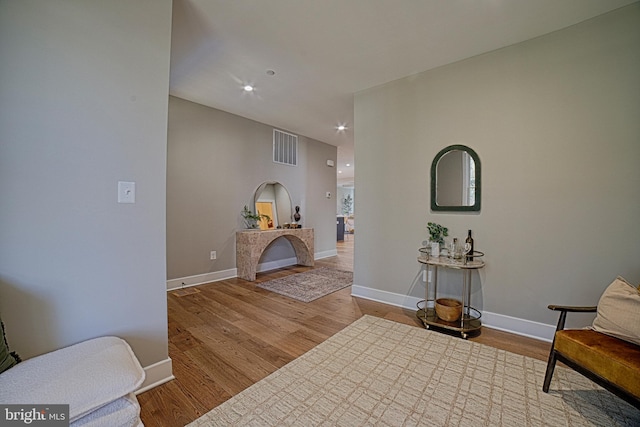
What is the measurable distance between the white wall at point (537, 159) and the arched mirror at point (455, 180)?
73 mm

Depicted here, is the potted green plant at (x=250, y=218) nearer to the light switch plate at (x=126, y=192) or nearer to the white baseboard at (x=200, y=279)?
the white baseboard at (x=200, y=279)

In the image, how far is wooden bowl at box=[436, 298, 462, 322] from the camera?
2.47 meters

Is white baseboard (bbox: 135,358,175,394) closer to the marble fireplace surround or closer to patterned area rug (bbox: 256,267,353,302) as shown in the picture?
patterned area rug (bbox: 256,267,353,302)

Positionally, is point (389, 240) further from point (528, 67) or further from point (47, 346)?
point (47, 346)

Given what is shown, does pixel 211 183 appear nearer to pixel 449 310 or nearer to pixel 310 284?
pixel 310 284

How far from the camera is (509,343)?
7.30 feet

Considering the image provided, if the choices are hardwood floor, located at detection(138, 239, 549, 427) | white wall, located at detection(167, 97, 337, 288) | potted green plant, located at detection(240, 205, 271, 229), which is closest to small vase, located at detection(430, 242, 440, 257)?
hardwood floor, located at detection(138, 239, 549, 427)

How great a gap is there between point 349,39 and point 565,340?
273cm

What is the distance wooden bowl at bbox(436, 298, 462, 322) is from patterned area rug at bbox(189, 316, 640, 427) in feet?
1.10

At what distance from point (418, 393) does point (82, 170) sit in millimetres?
2358

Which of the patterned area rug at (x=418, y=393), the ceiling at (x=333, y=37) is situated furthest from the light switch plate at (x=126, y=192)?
the ceiling at (x=333, y=37)

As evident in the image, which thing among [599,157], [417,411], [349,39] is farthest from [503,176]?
[417,411]

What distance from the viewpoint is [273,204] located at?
5082mm

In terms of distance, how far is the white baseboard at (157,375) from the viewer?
1.64 m
